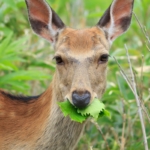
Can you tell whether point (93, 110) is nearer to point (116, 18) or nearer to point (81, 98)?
point (81, 98)

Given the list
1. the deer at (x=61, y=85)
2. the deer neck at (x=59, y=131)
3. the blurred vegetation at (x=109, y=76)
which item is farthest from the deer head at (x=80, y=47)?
the blurred vegetation at (x=109, y=76)

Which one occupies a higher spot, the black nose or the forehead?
the forehead

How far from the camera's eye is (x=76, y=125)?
23.6 ft

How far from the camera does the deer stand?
22.5ft

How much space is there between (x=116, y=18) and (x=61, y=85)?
1292 millimetres

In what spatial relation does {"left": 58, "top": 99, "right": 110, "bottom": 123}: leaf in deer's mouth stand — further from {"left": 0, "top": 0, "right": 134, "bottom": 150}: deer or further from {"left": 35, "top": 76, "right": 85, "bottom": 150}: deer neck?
{"left": 35, "top": 76, "right": 85, "bottom": 150}: deer neck

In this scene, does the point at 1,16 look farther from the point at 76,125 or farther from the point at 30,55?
the point at 76,125

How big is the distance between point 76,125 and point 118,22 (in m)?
1.40

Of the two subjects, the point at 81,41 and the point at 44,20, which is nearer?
the point at 81,41

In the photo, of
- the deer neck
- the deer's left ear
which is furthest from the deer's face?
the deer's left ear

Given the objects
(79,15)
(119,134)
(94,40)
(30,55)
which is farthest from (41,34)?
(79,15)

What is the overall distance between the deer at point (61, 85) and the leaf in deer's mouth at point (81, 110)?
2.8 inches

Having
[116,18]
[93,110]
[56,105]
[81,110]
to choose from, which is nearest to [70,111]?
[81,110]

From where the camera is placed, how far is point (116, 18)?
780 centimetres
